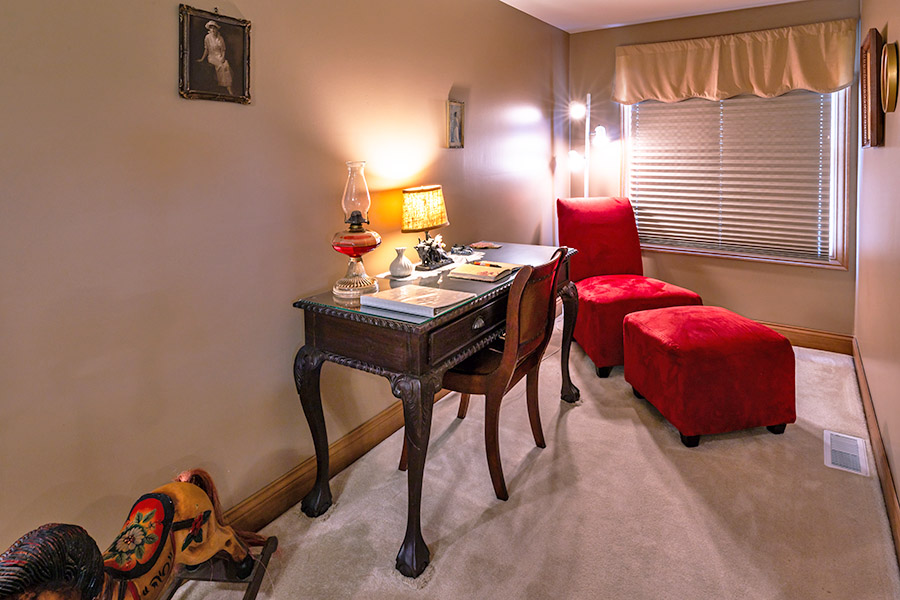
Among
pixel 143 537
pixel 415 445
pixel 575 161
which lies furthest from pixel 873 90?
pixel 143 537

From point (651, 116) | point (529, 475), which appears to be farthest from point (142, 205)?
point (651, 116)

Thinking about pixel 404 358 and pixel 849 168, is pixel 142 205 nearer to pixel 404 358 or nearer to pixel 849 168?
pixel 404 358

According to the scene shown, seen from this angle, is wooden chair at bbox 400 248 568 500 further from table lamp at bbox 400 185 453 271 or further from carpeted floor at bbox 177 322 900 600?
table lamp at bbox 400 185 453 271

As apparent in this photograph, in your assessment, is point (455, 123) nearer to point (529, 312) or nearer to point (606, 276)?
point (529, 312)

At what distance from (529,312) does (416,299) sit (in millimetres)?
463

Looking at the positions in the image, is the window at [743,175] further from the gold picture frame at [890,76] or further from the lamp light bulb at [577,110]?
the gold picture frame at [890,76]

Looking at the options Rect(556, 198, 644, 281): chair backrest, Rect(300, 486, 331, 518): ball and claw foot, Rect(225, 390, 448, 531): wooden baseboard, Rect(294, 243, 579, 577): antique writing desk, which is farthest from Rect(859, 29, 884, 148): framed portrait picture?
Rect(300, 486, 331, 518): ball and claw foot

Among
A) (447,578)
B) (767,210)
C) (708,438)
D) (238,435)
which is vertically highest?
(767,210)

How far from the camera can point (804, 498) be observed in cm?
221

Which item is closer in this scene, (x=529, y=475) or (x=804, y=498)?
(x=804, y=498)

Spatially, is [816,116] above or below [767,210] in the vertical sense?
above

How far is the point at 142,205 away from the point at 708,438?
2.51 meters

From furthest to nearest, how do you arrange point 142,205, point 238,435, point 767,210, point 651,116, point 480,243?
point 651,116
point 767,210
point 480,243
point 238,435
point 142,205

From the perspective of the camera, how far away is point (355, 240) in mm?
2092
